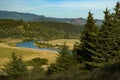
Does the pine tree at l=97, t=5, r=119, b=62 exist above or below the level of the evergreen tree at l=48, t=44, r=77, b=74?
above

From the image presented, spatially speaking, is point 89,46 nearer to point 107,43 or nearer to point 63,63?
point 63,63

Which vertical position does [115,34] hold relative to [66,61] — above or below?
above

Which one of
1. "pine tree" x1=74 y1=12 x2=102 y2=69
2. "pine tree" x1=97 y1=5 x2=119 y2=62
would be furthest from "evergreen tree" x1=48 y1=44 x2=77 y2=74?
"pine tree" x1=97 y1=5 x2=119 y2=62

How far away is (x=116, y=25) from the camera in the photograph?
3027 cm

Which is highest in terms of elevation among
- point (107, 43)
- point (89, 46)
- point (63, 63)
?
point (107, 43)

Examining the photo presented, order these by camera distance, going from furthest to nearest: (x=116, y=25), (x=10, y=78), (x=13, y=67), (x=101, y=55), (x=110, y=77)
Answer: (x=13, y=67) < (x=116, y=25) < (x=101, y=55) < (x=10, y=78) < (x=110, y=77)

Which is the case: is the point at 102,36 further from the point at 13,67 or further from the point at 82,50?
the point at 13,67

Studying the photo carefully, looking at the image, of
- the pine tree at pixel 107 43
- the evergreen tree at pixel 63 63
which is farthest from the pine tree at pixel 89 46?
the evergreen tree at pixel 63 63

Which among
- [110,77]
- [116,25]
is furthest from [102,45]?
[110,77]

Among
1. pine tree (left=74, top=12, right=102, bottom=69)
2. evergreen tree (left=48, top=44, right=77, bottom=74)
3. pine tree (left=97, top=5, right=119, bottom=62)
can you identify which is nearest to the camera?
pine tree (left=97, top=5, right=119, bottom=62)

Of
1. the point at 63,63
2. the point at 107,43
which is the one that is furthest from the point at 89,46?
the point at 107,43

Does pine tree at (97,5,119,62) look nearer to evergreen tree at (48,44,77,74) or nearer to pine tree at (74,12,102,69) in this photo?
pine tree at (74,12,102,69)

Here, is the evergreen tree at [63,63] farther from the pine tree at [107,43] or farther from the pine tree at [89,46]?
the pine tree at [107,43]

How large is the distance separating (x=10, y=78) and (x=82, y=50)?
22407 mm
